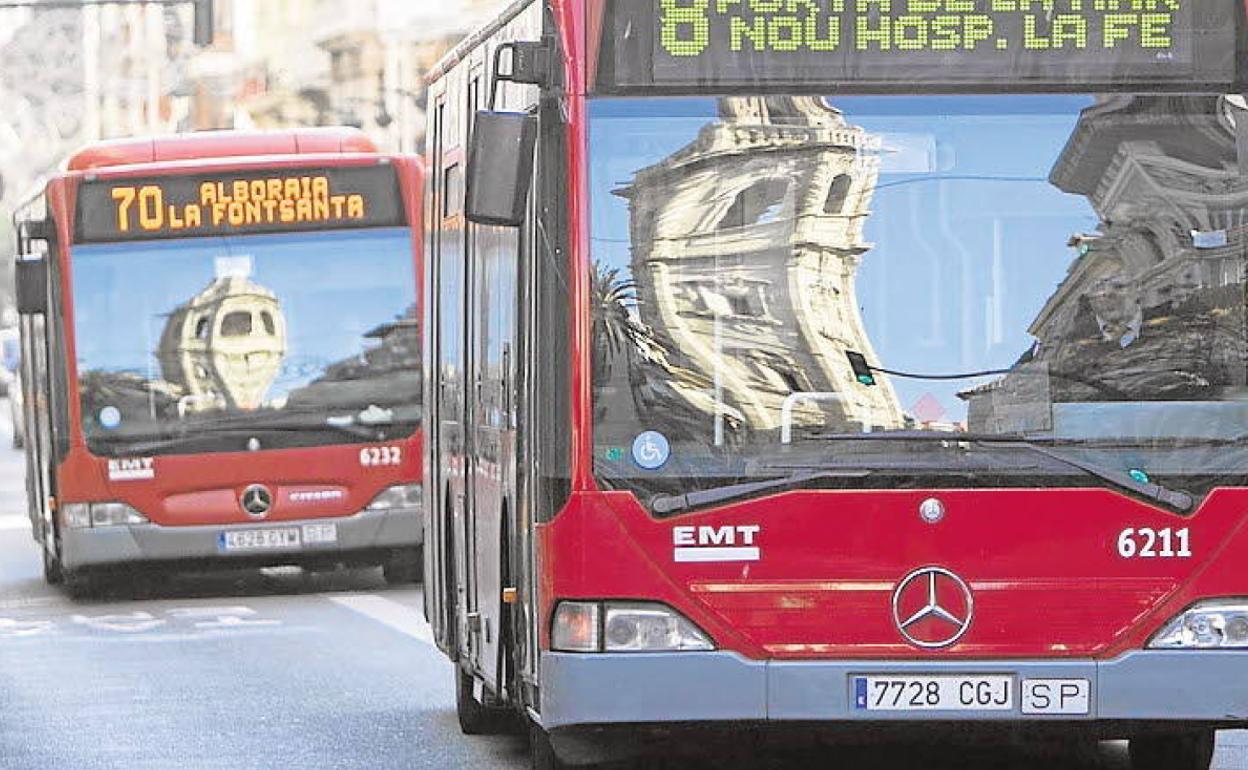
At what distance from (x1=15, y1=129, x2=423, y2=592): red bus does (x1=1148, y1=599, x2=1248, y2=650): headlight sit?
502 inches

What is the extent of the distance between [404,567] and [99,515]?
79.8 inches

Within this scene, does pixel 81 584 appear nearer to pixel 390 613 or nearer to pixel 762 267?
pixel 390 613

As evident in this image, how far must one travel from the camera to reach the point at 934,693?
408 inches

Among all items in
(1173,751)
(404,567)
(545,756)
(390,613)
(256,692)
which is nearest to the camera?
(545,756)

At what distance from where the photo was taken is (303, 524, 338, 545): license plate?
22828mm

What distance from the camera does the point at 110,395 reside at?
22.7m

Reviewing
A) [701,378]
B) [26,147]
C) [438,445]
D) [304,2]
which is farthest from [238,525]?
[26,147]

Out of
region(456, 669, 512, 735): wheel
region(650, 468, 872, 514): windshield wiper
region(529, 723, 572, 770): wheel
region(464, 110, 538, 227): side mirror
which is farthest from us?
region(456, 669, 512, 735): wheel

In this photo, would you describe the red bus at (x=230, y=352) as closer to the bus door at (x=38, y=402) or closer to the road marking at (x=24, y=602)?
Answer: the bus door at (x=38, y=402)

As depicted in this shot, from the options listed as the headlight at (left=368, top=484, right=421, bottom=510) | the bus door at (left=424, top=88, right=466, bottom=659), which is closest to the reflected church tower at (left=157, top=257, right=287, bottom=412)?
the headlight at (left=368, top=484, right=421, bottom=510)

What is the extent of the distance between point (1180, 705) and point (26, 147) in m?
130

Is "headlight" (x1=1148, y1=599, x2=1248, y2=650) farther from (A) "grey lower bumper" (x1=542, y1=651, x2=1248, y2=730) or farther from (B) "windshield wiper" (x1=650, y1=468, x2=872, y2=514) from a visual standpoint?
(B) "windshield wiper" (x1=650, y1=468, x2=872, y2=514)

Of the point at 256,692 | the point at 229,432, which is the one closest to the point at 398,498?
the point at 229,432

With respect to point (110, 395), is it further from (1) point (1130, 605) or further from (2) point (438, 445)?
(1) point (1130, 605)
